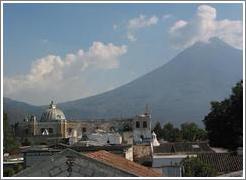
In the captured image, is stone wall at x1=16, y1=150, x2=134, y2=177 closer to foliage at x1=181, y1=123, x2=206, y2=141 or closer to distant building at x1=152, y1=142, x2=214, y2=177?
distant building at x1=152, y1=142, x2=214, y2=177

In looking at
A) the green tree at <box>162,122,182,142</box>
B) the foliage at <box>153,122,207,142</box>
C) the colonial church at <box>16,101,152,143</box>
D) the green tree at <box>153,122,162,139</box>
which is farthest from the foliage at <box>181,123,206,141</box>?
the colonial church at <box>16,101,152,143</box>

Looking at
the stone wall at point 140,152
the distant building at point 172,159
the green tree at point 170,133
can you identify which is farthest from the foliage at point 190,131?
the stone wall at point 140,152

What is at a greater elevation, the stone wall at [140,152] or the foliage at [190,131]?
the foliage at [190,131]

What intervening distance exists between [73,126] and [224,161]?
14.9 metres

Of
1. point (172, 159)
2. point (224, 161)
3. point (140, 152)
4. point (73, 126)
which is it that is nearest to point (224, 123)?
point (224, 161)

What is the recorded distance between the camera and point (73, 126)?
914 inches

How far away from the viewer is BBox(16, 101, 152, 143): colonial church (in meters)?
21.8

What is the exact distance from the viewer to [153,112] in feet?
76.8

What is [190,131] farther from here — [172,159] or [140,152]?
[172,159]

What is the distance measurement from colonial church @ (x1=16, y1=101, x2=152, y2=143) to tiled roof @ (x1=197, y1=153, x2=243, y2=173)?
1153 cm

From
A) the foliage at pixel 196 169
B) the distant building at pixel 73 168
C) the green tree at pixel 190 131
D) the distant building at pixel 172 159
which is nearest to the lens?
the distant building at pixel 73 168

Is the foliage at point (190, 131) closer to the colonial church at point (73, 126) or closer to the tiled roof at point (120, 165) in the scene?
the colonial church at point (73, 126)

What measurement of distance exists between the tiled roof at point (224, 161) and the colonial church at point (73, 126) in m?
11.5

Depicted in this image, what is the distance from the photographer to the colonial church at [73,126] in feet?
71.7
